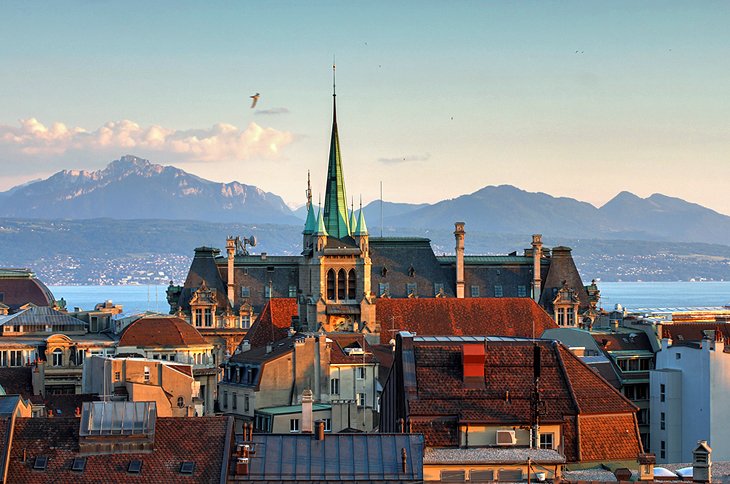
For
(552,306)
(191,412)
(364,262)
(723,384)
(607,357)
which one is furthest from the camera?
(552,306)

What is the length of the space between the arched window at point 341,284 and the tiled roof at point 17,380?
49.7m

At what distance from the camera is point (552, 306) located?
500ft

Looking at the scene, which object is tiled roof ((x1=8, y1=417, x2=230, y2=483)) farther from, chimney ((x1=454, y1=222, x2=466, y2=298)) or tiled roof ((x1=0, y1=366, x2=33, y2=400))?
chimney ((x1=454, y1=222, x2=466, y2=298))

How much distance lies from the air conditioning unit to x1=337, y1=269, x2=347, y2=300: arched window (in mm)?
86839

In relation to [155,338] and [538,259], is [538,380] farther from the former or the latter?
[538,259]

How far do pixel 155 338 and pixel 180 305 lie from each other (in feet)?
132

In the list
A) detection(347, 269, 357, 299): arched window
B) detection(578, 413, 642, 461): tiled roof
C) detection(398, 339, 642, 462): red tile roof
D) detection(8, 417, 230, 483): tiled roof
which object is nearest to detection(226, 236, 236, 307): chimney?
detection(347, 269, 357, 299): arched window

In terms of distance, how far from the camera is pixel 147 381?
3285 inches

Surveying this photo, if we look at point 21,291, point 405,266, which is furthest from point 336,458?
point 21,291

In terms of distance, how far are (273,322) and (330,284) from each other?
1046 cm

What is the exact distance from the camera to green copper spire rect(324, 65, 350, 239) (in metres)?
149

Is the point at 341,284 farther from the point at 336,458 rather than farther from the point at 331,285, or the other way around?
the point at 336,458

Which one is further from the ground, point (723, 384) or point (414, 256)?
point (414, 256)

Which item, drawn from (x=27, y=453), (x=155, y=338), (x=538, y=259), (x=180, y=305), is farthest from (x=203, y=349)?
(x=27, y=453)
